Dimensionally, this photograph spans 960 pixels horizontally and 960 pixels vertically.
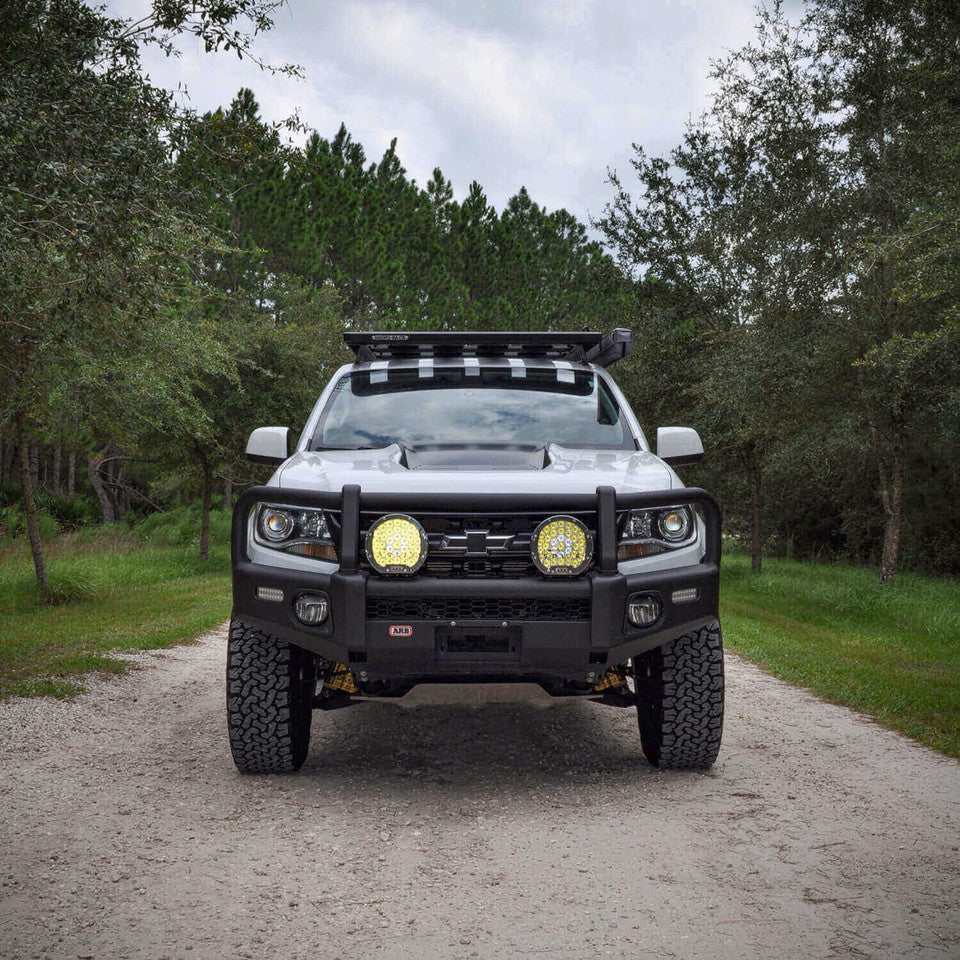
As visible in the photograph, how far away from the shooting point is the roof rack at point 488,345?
20.8ft

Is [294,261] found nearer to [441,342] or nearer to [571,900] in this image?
[441,342]

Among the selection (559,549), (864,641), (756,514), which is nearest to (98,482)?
(756,514)

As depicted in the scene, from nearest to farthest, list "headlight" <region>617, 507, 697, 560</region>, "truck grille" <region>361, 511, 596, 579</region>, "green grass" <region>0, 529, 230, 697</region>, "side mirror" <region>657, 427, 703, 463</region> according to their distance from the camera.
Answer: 1. "truck grille" <region>361, 511, 596, 579</region>
2. "headlight" <region>617, 507, 697, 560</region>
3. "side mirror" <region>657, 427, 703, 463</region>
4. "green grass" <region>0, 529, 230, 697</region>

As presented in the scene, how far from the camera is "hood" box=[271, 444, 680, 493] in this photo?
15.8 ft

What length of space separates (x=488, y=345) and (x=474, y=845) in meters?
3.35

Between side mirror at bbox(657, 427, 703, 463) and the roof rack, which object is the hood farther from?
the roof rack

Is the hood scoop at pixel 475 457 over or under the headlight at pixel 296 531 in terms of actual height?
over

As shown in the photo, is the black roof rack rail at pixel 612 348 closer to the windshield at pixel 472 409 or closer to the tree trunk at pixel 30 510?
the windshield at pixel 472 409

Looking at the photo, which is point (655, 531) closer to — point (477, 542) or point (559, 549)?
point (559, 549)

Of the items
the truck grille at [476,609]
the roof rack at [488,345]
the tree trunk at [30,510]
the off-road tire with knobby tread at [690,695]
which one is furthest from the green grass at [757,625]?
the roof rack at [488,345]

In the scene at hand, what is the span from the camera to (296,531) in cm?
493

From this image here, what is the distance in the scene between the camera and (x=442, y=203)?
137 feet

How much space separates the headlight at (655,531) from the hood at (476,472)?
0.13 meters

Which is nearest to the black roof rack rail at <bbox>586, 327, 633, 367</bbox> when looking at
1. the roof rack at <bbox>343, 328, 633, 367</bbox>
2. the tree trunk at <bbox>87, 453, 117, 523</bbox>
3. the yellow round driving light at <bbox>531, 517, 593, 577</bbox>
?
the roof rack at <bbox>343, 328, 633, 367</bbox>
